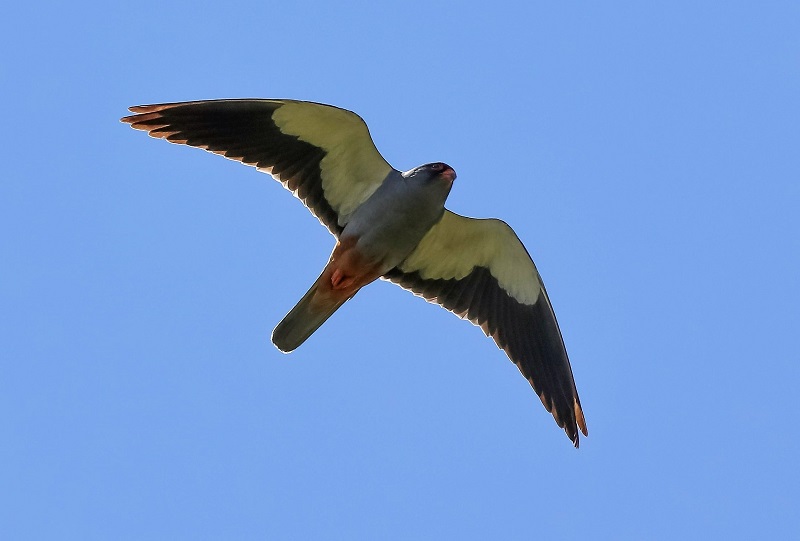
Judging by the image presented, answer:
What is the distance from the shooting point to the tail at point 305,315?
1304 centimetres

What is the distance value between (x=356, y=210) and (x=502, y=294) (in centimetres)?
214

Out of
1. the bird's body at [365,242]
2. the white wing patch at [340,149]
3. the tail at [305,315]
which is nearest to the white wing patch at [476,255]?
the bird's body at [365,242]

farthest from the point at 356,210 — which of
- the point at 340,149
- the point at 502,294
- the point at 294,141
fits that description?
the point at 502,294

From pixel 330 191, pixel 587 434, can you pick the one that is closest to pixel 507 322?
pixel 587 434

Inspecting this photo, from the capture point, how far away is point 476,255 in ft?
46.4

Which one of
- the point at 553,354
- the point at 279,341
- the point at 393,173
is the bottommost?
the point at 279,341

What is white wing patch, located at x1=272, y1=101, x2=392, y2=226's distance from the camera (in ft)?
42.3

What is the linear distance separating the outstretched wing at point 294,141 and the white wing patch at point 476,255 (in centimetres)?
98

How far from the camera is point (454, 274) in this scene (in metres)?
14.2

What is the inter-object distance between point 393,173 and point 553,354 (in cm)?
289

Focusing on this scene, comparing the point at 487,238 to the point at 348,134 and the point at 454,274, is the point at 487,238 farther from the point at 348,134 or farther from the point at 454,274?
the point at 348,134

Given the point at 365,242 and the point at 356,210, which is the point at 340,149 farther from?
the point at 365,242

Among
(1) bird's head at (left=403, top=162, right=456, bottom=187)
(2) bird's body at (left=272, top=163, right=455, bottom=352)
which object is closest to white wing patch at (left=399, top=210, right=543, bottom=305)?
(2) bird's body at (left=272, top=163, right=455, bottom=352)

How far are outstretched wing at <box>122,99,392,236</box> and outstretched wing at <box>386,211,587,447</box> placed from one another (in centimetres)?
109
